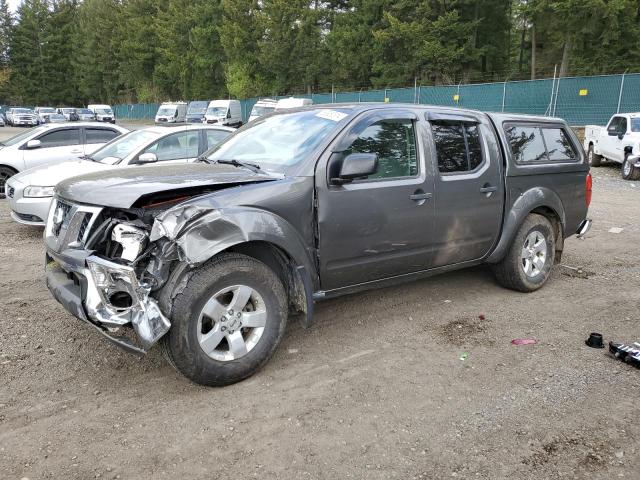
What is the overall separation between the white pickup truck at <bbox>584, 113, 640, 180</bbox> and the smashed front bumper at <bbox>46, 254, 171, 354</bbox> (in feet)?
42.7

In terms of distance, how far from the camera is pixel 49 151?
33.2 ft

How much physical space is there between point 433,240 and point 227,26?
181 feet

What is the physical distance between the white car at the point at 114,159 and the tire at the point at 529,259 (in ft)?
13.1

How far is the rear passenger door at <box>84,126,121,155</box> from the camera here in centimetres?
1016

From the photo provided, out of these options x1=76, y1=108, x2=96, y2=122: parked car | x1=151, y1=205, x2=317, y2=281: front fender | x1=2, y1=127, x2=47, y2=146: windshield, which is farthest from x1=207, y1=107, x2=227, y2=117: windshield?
x1=151, y1=205, x2=317, y2=281: front fender

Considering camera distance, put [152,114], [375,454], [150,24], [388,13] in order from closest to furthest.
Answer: [375,454]
[388,13]
[152,114]
[150,24]

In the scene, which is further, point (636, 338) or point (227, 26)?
point (227, 26)

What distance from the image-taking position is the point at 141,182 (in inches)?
136

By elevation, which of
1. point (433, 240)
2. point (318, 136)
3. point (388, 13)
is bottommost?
point (433, 240)

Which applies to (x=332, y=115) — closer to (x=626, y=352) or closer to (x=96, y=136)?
(x=626, y=352)

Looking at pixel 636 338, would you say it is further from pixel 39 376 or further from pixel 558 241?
pixel 39 376

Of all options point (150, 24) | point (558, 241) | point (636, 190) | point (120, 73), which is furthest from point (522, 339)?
point (120, 73)

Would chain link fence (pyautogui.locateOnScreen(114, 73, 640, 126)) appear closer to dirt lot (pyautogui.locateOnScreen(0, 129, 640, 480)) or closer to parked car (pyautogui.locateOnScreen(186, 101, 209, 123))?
parked car (pyautogui.locateOnScreen(186, 101, 209, 123))

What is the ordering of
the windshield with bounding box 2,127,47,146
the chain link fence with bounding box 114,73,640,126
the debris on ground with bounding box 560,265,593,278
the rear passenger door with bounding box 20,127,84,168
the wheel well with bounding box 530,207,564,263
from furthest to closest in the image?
1. the chain link fence with bounding box 114,73,640,126
2. the windshield with bounding box 2,127,47,146
3. the rear passenger door with bounding box 20,127,84,168
4. the debris on ground with bounding box 560,265,593,278
5. the wheel well with bounding box 530,207,564,263
